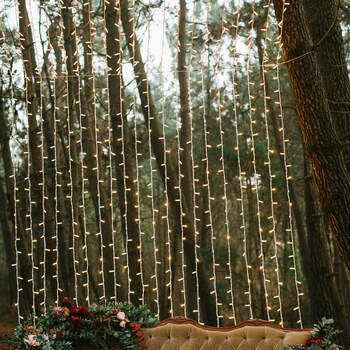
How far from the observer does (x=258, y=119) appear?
11.1m

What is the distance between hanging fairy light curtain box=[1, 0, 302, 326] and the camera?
6508 millimetres

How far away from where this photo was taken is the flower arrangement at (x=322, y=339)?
10.4 feet

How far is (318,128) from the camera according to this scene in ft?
12.9

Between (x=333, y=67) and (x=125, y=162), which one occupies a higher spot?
(x=333, y=67)

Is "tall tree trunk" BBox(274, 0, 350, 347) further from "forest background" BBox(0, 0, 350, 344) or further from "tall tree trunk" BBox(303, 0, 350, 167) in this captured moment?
"forest background" BBox(0, 0, 350, 344)

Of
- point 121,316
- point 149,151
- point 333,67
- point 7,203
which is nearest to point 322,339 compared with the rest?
point 121,316

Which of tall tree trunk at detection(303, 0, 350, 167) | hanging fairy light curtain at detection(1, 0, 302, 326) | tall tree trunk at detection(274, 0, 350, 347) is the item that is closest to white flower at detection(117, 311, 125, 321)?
tall tree trunk at detection(274, 0, 350, 347)

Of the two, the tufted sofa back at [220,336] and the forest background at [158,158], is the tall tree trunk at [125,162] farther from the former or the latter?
the tufted sofa back at [220,336]

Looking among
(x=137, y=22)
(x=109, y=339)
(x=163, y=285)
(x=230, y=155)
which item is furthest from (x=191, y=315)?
(x=109, y=339)

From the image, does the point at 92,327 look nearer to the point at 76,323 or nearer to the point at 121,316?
the point at 76,323

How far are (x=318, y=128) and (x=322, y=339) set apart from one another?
154 centimetres

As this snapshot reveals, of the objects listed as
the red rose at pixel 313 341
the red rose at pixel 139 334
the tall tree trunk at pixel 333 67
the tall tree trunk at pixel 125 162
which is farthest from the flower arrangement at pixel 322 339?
the tall tree trunk at pixel 125 162

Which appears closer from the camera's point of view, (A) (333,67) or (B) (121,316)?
(B) (121,316)

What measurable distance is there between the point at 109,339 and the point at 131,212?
2606 mm
